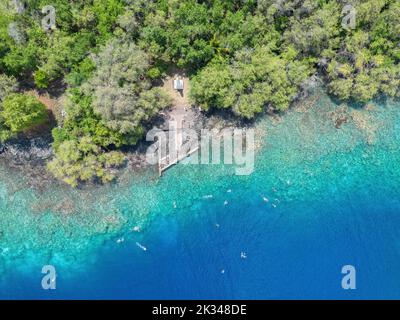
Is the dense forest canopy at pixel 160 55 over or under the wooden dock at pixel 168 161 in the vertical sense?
over

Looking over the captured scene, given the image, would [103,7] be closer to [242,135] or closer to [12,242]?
[242,135]

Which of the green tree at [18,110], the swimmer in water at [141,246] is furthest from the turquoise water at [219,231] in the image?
the green tree at [18,110]

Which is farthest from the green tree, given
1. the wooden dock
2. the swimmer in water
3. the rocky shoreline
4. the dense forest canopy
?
the swimmer in water

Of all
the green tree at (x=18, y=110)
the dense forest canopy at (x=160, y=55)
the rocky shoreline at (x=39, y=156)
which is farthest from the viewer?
the rocky shoreline at (x=39, y=156)

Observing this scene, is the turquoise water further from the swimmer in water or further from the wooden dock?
the wooden dock

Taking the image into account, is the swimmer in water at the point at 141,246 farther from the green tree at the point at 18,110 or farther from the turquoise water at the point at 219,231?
the green tree at the point at 18,110

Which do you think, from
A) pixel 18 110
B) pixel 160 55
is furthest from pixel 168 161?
pixel 18 110
